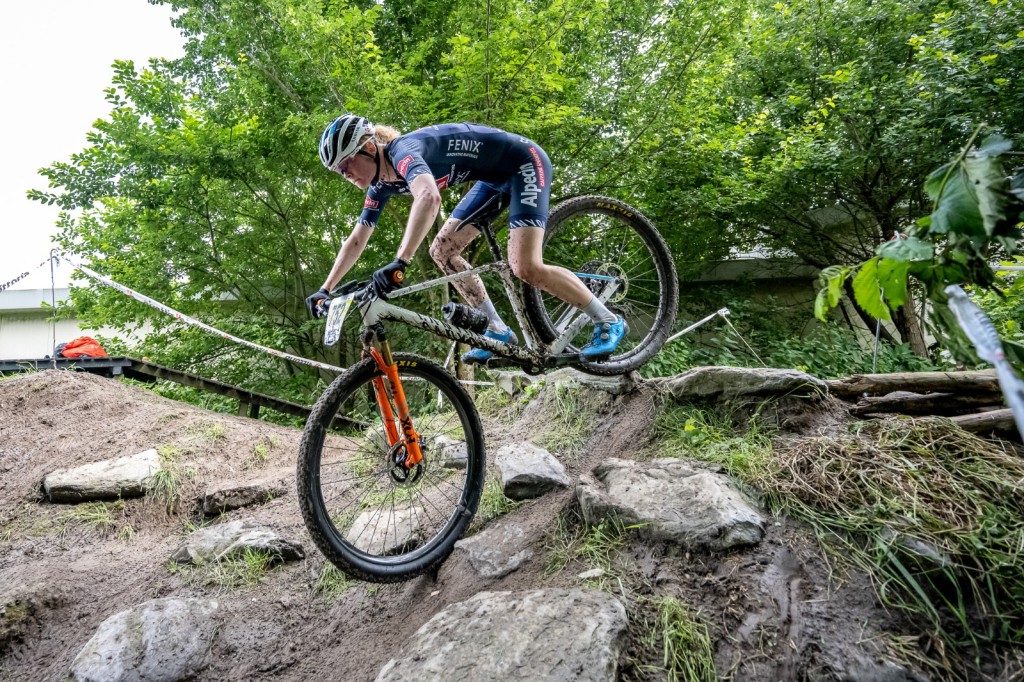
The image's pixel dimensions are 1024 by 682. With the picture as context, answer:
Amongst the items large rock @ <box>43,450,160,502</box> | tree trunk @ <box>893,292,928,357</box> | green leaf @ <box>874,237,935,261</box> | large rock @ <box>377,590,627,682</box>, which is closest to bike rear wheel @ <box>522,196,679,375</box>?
large rock @ <box>377,590,627,682</box>

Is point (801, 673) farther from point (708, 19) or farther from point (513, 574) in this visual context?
point (708, 19)

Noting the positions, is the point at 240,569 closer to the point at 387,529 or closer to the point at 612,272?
the point at 387,529

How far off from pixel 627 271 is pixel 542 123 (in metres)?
2.86

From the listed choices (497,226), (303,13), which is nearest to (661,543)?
(497,226)

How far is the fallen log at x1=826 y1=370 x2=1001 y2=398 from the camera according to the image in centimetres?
286

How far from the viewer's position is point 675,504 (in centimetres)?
255

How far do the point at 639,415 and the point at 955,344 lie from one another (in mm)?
2150

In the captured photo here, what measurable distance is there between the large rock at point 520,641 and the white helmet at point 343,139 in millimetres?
2109

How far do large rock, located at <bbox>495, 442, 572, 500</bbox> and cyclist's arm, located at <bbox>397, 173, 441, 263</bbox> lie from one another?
132 centimetres

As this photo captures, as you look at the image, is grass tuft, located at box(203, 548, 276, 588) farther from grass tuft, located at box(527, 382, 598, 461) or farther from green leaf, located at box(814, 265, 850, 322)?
green leaf, located at box(814, 265, 850, 322)

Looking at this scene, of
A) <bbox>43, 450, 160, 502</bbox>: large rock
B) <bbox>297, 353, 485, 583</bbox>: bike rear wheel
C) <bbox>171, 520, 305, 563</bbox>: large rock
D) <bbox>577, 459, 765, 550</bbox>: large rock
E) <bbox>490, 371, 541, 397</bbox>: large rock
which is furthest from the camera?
<bbox>490, 371, 541, 397</bbox>: large rock

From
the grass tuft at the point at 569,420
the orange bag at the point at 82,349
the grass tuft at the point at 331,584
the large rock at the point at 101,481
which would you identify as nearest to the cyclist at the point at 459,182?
the grass tuft at the point at 569,420

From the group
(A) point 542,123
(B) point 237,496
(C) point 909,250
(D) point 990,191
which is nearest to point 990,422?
(C) point 909,250

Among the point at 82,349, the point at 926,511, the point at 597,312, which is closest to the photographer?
the point at 926,511
